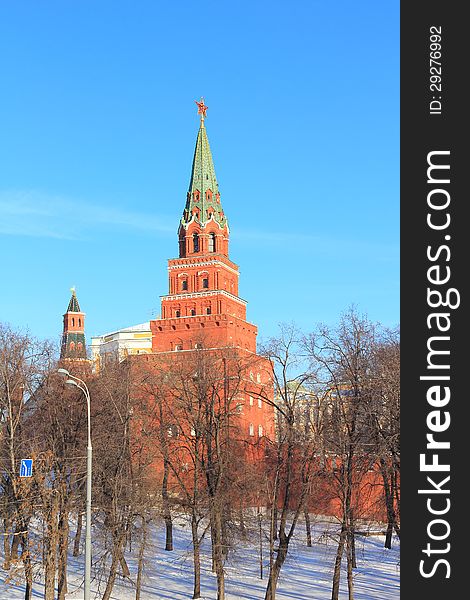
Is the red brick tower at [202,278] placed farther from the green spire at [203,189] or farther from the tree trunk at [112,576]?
the tree trunk at [112,576]

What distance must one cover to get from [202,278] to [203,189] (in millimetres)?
9963

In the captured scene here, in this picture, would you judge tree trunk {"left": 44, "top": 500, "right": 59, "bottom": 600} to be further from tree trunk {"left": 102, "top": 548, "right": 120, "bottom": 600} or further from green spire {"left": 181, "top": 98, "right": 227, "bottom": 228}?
green spire {"left": 181, "top": 98, "right": 227, "bottom": 228}

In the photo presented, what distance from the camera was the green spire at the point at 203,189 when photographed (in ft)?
299

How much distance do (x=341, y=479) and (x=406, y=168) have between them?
22596mm

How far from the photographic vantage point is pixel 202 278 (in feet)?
302

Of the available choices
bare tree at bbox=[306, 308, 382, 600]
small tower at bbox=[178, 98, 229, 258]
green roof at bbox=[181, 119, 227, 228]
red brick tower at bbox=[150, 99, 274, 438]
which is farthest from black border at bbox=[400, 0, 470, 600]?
small tower at bbox=[178, 98, 229, 258]

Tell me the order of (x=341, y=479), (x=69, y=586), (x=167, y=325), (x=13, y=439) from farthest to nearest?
(x=167, y=325) < (x=69, y=586) < (x=13, y=439) < (x=341, y=479)

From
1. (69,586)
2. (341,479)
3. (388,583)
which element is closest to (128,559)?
(69,586)

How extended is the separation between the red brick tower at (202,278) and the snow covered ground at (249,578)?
41.7 metres

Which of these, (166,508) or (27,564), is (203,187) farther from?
(27,564)

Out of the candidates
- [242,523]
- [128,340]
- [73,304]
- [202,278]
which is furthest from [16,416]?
[73,304]

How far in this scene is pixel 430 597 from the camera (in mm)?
12148

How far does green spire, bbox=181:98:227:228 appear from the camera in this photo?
3585 inches

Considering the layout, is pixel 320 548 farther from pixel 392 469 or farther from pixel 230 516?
pixel 392 469
